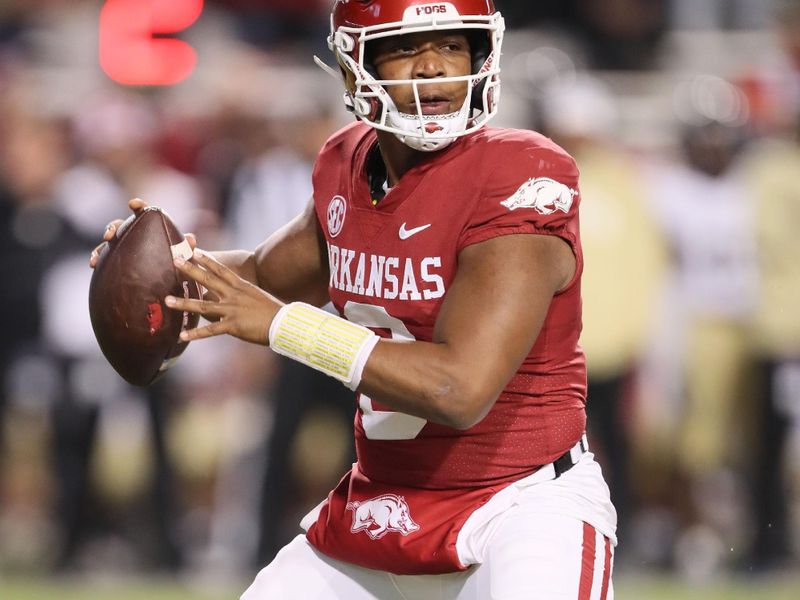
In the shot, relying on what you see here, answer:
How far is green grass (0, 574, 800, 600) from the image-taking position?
613 cm

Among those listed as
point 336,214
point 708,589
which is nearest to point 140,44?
point 708,589

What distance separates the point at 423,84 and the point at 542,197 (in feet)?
1.29

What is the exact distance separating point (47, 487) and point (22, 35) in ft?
10.6

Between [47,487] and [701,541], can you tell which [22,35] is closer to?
[47,487]

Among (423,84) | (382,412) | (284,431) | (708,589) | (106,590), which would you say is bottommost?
Result: (106,590)

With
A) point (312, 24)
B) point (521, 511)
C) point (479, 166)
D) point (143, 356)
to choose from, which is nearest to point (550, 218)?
point (479, 166)

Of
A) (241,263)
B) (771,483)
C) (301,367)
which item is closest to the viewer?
(241,263)

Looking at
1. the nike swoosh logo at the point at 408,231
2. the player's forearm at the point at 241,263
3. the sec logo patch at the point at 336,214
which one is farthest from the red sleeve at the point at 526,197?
the player's forearm at the point at 241,263

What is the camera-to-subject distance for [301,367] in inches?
258

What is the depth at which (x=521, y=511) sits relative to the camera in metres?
3.20

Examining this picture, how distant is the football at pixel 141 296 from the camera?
3.29 m

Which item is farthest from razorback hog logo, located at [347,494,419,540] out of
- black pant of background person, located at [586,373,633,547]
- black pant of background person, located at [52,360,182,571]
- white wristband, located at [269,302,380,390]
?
black pant of background person, located at [52,360,182,571]

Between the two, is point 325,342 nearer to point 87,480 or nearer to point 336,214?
point 336,214

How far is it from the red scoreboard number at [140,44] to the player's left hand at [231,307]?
5.67 m
